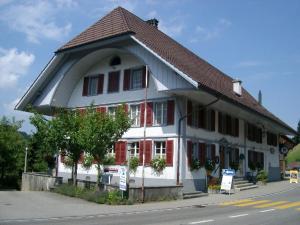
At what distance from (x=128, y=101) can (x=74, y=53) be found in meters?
4.56

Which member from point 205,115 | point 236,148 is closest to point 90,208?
point 205,115

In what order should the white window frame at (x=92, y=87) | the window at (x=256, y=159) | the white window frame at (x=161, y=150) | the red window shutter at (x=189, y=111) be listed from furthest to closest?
1. the window at (x=256, y=159)
2. the white window frame at (x=92, y=87)
3. the red window shutter at (x=189, y=111)
4. the white window frame at (x=161, y=150)

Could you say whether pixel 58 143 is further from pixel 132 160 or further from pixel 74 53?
pixel 74 53

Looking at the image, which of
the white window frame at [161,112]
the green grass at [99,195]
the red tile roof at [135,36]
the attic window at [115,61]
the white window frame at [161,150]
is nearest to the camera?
the green grass at [99,195]

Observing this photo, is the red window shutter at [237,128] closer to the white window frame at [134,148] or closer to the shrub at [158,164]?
the white window frame at [134,148]

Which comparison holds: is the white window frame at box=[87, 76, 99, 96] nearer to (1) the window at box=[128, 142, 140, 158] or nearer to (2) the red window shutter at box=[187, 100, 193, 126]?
(1) the window at box=[128, 142, 140, 158]

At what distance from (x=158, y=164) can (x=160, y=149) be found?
0.99 meters

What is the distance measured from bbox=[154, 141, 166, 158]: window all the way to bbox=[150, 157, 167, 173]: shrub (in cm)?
41

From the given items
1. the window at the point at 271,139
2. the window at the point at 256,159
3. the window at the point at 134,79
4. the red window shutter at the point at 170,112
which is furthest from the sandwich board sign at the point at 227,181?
the window at the point at 271,139

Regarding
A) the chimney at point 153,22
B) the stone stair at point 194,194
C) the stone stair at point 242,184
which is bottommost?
the stone stair at point 194,194

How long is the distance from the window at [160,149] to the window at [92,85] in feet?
19.6

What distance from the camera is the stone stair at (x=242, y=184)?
26783 millimetres

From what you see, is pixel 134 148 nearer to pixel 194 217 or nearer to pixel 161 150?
pixel 161 150

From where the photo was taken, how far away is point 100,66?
28.8 m
